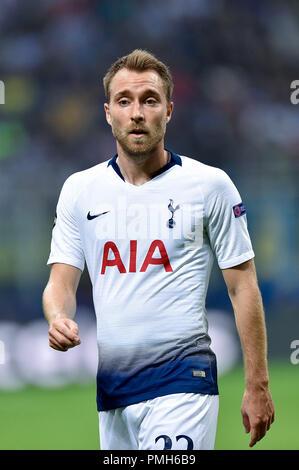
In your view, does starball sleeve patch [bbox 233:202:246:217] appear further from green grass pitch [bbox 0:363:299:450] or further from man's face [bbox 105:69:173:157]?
green grass pitch [bbox 0:363:299:450]

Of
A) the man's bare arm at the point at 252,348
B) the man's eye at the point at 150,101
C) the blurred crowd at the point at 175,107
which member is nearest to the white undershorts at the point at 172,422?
the man's bare arm at the point at 252,348

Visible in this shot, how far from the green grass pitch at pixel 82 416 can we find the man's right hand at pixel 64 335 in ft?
13.8

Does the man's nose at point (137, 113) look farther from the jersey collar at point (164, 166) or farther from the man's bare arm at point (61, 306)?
the man's bare arm at point (61, 306)

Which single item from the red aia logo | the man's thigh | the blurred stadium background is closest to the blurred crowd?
the blurred stadium background

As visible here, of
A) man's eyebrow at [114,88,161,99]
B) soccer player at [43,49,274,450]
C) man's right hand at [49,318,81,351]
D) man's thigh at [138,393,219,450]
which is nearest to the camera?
man's right hand at [49,318,81,351]

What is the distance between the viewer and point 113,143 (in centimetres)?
1146

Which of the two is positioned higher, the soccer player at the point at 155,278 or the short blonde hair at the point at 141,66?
the short blonde hair at the point at 141,66

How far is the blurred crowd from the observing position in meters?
10.6

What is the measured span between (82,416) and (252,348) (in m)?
5.10

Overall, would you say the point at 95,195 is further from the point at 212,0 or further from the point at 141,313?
the point at 212,0

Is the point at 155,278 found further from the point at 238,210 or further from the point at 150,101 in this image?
the point at 150,101

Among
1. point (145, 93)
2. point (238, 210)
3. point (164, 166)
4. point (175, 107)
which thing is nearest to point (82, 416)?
point (175, 107)

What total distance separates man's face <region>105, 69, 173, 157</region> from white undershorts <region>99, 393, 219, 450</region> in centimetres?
117

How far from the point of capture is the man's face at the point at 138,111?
3900 millimetres
